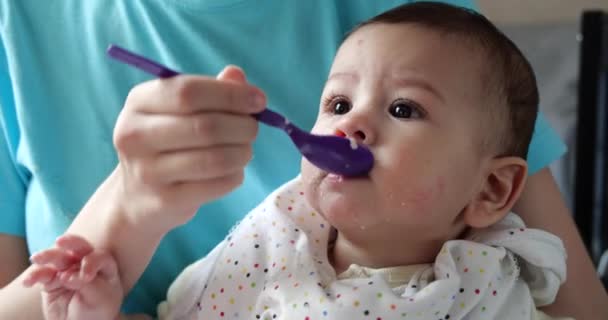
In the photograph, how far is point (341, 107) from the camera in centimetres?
84

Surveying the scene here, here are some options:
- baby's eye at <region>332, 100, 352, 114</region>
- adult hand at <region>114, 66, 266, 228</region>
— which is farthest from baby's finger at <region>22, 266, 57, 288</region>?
baby's eye at <region>332, 100, 352, 114</region>

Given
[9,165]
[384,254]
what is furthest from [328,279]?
[9,165]

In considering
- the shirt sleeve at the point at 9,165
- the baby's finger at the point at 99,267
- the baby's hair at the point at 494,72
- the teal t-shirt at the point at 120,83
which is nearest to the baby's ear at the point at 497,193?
the baby's hair at the point at 494,72

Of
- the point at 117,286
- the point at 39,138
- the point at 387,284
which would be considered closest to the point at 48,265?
the point at 117,286

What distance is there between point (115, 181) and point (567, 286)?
1.99 ft

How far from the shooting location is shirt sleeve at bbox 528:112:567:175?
0.99m

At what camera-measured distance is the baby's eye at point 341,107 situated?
83 cm

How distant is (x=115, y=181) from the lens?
76 centimetres

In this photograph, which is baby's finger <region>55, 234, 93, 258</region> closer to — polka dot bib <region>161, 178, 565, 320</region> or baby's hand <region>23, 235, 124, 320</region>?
baby's hand <region>23, 235, 124, 320</region>

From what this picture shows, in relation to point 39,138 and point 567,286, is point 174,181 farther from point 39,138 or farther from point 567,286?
point 567,286

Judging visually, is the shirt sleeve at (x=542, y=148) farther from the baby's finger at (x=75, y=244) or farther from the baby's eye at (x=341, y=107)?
the baby's finger at (x=75, y=244)

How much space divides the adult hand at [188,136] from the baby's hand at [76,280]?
0.41 ft

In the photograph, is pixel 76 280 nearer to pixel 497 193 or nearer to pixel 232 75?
pixel 232 75

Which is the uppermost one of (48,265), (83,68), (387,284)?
(83,68)
